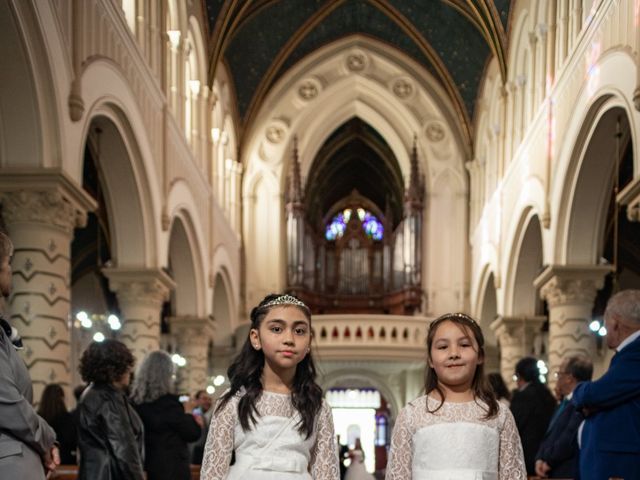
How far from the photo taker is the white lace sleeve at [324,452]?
3434mm

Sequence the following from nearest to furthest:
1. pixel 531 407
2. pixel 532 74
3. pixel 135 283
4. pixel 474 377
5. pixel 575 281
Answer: pixel 474 377
pixel 531 407
pixel 575 281
pixel 135 283
pixel 532 74

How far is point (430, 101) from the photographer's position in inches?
881

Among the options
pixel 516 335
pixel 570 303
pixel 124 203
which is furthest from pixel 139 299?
pixel 516 335

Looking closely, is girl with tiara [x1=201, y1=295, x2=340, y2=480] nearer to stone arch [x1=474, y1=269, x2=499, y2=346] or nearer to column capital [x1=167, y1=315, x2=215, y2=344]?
column capital [x1=167, y1=315, x2=215, y2=344]

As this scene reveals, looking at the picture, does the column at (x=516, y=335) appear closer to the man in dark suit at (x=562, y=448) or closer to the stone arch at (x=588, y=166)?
the stone arch at (x=588, y=166)

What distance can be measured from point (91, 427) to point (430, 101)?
17938mm

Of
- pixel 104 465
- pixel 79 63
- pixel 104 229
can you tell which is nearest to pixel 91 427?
pixel 104 465

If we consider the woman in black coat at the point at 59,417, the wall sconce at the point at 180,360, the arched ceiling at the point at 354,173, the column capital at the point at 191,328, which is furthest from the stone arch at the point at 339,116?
the woman in black coat at the point at 59,417

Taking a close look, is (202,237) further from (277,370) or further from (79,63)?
(277,370)

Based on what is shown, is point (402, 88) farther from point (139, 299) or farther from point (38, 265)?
point (38, 265)

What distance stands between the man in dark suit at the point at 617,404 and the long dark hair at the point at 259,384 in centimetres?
129

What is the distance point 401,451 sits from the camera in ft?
11.6

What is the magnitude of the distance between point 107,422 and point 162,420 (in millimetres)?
769

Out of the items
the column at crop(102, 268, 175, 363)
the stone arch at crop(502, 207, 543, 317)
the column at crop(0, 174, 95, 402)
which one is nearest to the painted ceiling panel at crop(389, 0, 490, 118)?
the stone arch at crop(502, 207, 543, 317)
